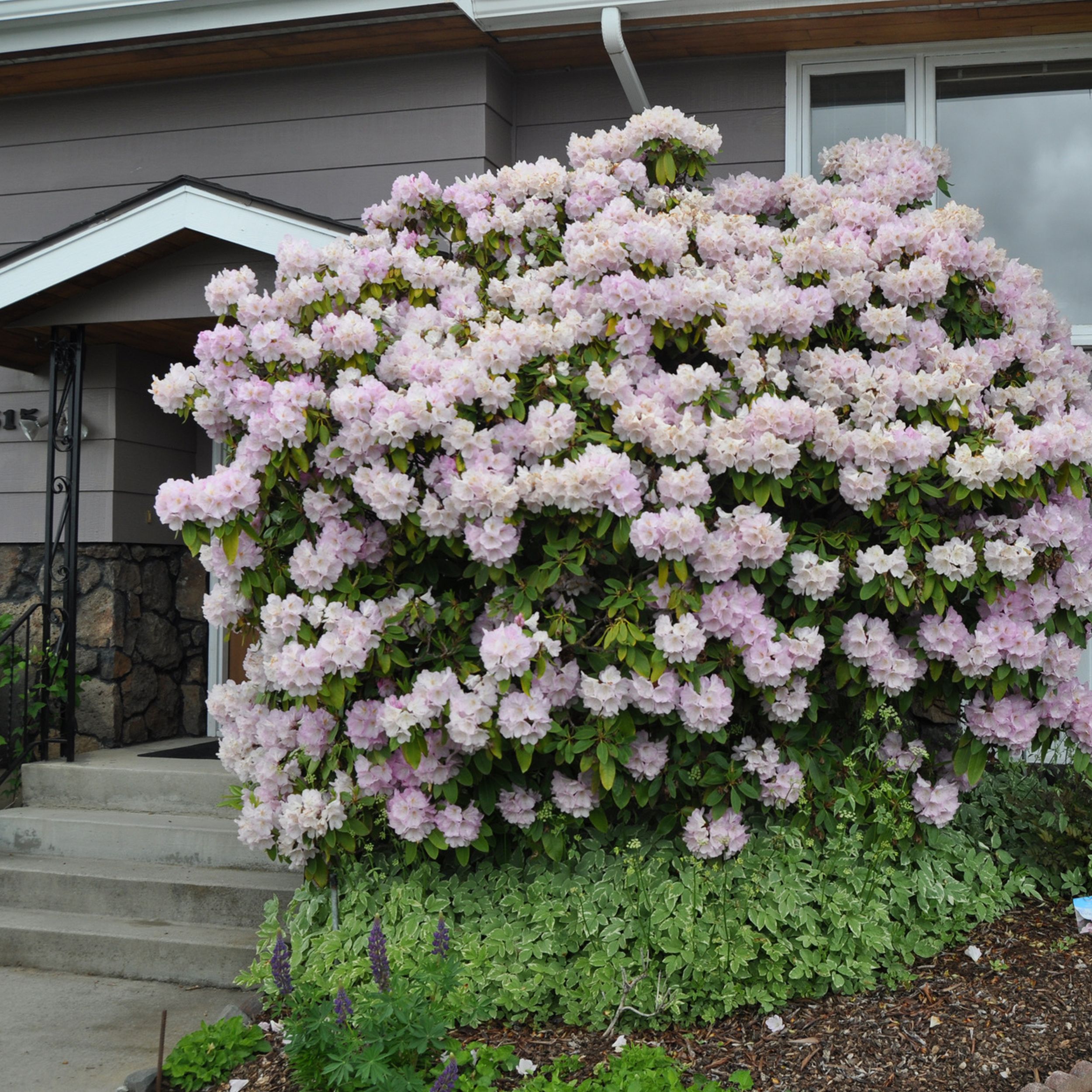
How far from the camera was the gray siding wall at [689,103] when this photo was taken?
5.10 metres

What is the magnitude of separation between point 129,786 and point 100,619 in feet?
3.64

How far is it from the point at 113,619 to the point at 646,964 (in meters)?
3.64

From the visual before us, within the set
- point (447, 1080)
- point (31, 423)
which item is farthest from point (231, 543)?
point (31, 423)

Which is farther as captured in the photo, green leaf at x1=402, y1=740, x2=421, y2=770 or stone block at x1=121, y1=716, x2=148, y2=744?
stone block at x1=121, y1=716, x2=148, y2=744

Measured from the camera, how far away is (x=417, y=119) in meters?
5.22

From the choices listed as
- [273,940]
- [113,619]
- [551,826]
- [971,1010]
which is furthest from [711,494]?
[113,619]

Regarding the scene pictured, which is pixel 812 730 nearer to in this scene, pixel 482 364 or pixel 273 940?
pixel 482 364

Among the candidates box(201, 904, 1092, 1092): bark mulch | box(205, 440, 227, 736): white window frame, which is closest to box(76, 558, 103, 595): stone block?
box(205, 440, 227, 736): white window frame

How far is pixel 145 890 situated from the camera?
14.1 ft

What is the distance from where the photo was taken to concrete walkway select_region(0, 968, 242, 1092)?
327 cm

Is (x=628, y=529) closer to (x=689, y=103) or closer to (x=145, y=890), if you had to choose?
(x=145, y=890)

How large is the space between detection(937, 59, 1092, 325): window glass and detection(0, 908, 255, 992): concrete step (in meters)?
4.38

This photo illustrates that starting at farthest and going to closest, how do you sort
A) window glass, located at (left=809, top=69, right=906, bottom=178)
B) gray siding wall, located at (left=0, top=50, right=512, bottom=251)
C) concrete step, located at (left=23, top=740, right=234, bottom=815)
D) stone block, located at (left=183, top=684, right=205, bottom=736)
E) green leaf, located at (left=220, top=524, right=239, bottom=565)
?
1. stone block, located at (left=183, top=684, right=205, bottom=736)
2. gray siding wall, located at (left=0, top=50, right=512, bottom=251)
3. window glass, located at (left=809, top=69, right=906, bottom=178)
4. concrete step, located at (left=23, top=740, right=234, bottom=815)
5. green leaf, located at (left=220, top=524, right=239, bottom=565)

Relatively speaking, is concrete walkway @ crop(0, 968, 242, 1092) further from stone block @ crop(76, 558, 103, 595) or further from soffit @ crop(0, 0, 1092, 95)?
soffit @ crop(0, 0, 1092, 95)
